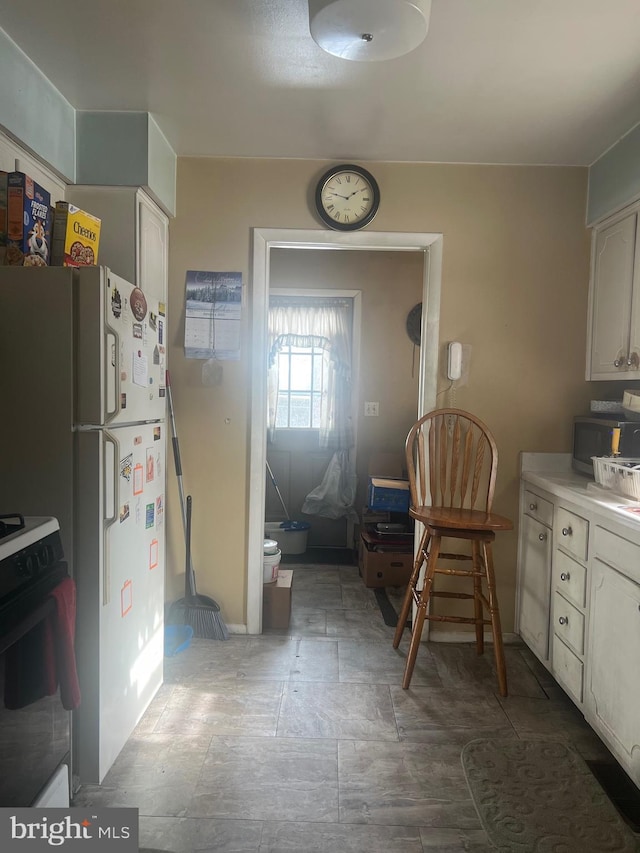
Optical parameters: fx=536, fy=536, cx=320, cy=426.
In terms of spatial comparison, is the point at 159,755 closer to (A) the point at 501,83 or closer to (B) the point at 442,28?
(B) the point at 442,28

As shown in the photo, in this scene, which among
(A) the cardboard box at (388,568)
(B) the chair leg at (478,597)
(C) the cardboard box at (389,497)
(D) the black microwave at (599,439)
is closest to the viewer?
(D) the black microwave at (599,439)

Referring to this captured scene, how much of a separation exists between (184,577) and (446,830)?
1.68 metres

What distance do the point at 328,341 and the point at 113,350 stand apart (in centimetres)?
280

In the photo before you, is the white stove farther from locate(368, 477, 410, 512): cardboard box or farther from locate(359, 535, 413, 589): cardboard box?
locate(368, 477, 410, 512): cardboard box

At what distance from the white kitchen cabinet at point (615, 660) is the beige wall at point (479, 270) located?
2.77 ft

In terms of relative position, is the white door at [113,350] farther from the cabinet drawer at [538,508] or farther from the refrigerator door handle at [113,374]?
the cabinet drawer at [538,508]

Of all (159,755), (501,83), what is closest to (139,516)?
(159,755)

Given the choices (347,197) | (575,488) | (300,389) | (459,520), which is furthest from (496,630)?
(300,389)

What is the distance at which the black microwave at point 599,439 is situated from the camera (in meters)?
2.23

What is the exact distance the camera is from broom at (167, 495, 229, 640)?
2.71 meters

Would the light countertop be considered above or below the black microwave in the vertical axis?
below

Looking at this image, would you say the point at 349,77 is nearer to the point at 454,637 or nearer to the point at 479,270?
the point at 479,270

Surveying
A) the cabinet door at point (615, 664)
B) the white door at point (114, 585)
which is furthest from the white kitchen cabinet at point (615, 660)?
the white door at point (114, 585)

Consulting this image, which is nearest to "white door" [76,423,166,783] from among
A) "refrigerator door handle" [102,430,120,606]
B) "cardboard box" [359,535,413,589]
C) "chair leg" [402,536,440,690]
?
"refrigerator door handle" [102,430,120,606]
